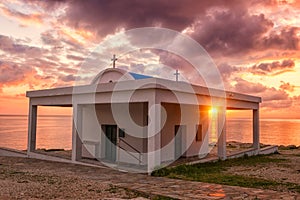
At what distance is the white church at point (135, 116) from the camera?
10.9 meters

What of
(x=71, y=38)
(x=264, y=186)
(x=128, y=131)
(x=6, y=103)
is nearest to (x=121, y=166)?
(x=128, y=131)

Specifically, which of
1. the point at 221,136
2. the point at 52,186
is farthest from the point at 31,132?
the point at 221,136

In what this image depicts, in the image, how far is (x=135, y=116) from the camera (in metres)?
13.0

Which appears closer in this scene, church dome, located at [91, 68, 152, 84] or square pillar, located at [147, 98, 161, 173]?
square pillar, located at [147, 98, 161, 173]

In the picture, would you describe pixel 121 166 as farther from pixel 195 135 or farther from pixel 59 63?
pixel 59 63

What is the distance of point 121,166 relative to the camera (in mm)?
11836

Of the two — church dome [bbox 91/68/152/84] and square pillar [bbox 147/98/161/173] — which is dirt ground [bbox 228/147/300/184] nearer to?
square pillar [bbox 147/98/161/173]

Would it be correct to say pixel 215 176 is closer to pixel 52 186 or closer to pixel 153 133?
pixel 153 133

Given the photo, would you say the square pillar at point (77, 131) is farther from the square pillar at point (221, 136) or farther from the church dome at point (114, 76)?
the square pillar at point (221, 136)

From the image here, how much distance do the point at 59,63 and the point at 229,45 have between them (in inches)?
407

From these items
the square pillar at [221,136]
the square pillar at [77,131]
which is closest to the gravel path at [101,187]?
the square pillar at [77,131]

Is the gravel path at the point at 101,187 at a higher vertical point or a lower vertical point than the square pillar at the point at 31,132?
lower

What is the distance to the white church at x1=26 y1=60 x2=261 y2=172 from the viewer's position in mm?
10938

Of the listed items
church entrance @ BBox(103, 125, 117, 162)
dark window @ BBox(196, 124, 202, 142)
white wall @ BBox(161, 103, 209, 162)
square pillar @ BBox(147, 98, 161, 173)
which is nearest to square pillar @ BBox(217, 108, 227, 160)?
white wall @ BBox(161, 103, 209, 162)
